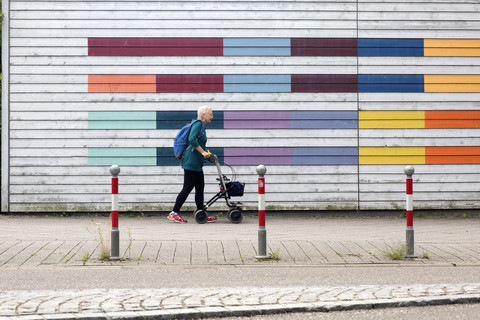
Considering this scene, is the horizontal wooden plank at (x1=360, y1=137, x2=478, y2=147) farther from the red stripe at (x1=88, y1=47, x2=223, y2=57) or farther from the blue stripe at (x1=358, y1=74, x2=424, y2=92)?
the red stripe at (x1=88, y1=47, x2=223, y2=57)

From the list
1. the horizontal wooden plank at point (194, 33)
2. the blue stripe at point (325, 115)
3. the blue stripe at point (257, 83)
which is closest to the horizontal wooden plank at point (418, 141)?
the blue stripe at point (325, 115)

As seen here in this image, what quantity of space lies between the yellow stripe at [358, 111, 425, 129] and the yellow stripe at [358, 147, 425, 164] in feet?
1.29

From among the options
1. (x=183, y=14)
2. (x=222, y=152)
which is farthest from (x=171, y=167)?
(x=183, y=14)

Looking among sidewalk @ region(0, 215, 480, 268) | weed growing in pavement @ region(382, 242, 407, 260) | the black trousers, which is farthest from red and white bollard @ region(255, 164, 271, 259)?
the black trousers

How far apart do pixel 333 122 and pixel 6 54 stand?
5.87m

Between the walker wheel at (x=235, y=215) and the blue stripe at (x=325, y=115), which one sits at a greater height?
the blue stripe at (x=325, y=115)

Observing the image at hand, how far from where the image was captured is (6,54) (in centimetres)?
Answer: 1251

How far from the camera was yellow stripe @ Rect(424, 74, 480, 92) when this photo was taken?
12.9m

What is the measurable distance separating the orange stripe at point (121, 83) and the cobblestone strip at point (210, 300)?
741 cm

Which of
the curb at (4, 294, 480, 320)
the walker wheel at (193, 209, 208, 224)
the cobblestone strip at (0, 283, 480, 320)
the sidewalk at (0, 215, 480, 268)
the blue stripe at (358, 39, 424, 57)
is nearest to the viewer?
the curb at (4, 294, 480, 320)

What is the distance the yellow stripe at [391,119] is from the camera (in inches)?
505

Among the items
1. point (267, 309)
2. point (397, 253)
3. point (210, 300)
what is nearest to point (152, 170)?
point (397, 253)

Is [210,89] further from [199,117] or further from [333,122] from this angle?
[333,122]

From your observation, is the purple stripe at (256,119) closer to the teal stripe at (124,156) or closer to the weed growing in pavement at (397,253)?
the teal stripe at (124,156)
